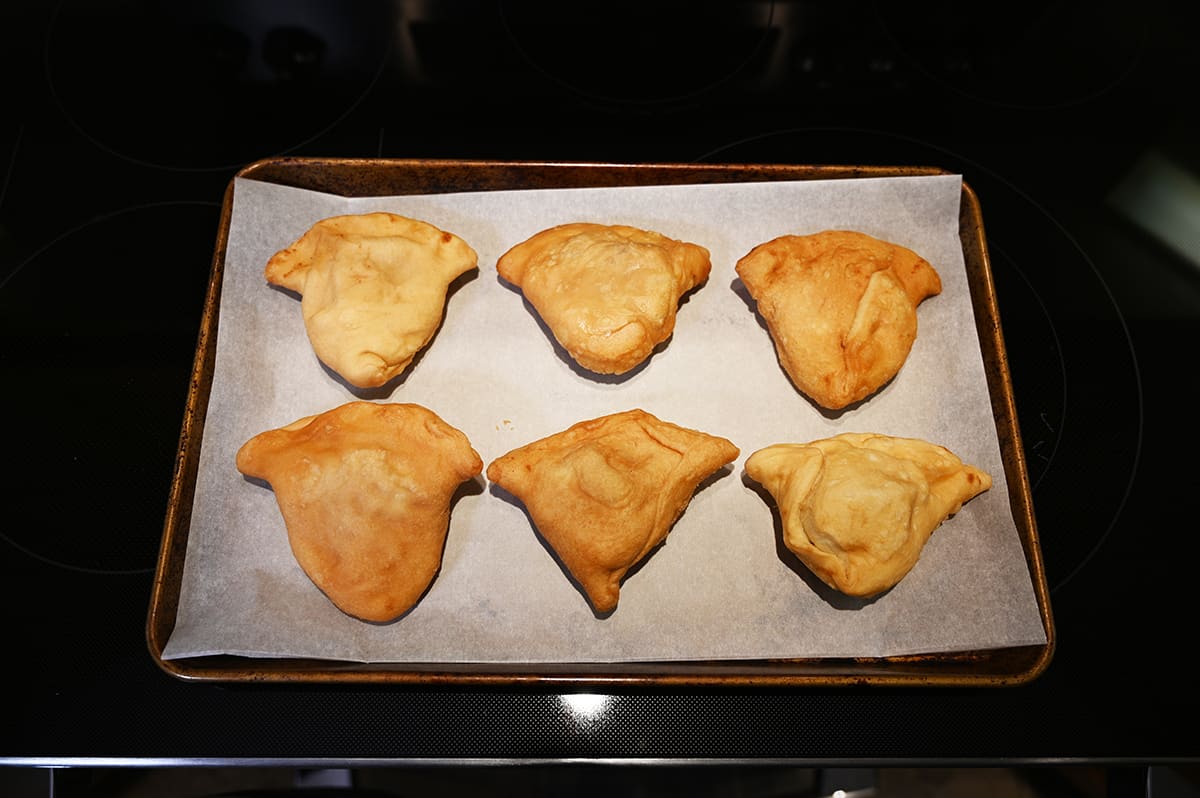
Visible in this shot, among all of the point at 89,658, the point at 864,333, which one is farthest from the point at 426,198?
the point at 89,658

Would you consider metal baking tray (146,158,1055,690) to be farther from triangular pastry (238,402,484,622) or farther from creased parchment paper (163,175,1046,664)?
triangular pastry (238,402,484,622)

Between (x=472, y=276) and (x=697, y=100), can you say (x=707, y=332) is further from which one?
(x=697, y=100)

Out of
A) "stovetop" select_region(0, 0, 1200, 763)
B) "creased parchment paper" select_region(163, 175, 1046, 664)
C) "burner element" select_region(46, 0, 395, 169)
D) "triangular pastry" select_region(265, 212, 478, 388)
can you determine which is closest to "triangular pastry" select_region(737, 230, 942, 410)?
"creased parchment paper" select_region(163, 175, 1046, 664)

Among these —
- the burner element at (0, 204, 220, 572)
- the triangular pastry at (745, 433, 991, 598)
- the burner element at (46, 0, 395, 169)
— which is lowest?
the triangular pastry at (745, 433, 991, 598)

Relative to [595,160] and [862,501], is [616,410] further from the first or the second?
[595,160]

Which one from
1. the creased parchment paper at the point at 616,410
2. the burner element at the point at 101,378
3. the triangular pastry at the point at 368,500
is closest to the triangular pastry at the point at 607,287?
the creased parchment paper at the point at 616,410

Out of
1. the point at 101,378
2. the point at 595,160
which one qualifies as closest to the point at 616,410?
the point at 595,160
